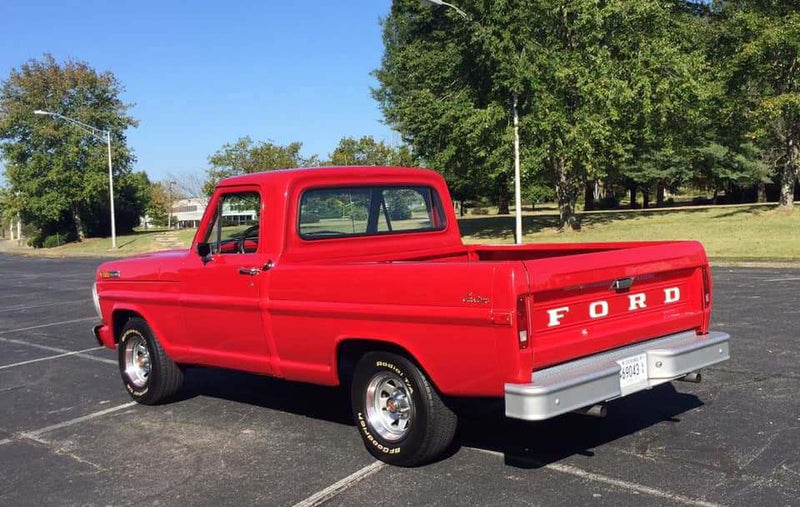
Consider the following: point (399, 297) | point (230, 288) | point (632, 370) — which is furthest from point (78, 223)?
point (632, 370)

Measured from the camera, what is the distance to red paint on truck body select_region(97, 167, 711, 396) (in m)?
3.91

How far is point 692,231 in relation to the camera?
2664 cm

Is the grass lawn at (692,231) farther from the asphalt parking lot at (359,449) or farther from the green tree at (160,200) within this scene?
the green tree at (160,200)

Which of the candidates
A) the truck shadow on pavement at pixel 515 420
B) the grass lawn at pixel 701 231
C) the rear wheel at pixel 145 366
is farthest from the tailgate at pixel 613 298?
the grass lawn at pixel 701 231

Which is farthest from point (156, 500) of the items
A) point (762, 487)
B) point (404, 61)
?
point (404, 61)

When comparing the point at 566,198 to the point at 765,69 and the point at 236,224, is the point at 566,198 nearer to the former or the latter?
the point at 765,69

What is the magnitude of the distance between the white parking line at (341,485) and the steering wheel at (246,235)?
194 centimetres

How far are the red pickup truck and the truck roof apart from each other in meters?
0.01

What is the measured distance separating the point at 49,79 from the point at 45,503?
49.9 metres

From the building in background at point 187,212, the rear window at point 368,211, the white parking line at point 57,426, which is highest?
the building in background at point 187,212

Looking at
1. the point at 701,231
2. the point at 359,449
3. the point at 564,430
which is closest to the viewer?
the point at 359,449

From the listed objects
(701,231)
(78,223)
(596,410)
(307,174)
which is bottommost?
(596,410)

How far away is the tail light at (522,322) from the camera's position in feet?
12.4

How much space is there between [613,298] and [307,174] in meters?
2.42
